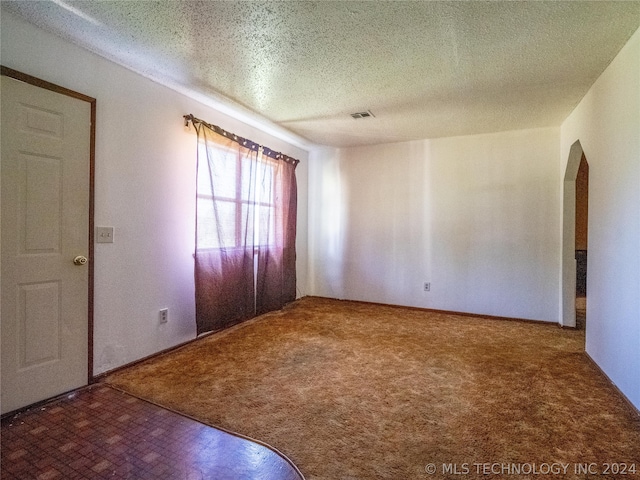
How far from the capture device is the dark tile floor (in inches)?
57.1

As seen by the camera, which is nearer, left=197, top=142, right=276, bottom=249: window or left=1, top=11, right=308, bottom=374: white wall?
left=1, top=11, right=308, bottom=374: white wall

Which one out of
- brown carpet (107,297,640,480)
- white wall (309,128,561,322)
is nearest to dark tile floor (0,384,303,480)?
brown carpet (107,297,640,480)

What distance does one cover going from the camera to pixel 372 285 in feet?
16.0

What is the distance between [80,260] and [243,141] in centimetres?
208

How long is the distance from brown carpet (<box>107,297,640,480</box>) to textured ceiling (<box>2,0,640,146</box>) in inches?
93.4

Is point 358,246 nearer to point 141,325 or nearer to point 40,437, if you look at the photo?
point 141,325

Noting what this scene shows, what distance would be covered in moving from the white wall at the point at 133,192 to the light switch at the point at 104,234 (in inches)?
1.5

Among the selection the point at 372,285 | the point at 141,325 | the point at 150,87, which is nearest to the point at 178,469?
the point at 141,325

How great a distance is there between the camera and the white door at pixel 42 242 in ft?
6.12

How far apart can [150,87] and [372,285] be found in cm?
372

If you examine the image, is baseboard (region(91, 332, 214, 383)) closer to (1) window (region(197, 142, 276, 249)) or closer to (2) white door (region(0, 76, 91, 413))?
(2) white door (region(0, 76, 91, 413))

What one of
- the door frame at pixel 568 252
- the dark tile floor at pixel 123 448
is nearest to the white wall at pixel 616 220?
the door frame at pixel 568 252

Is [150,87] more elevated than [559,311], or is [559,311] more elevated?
[150,87]

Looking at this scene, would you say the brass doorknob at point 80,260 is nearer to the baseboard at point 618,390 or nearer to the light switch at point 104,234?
the light switch at point 104,234
